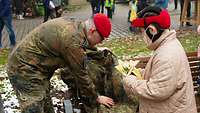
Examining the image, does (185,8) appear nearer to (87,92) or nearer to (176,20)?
(176,20)

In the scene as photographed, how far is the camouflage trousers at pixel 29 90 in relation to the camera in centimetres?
390

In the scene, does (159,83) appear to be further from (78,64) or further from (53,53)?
(53,53)

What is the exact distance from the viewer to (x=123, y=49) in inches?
403

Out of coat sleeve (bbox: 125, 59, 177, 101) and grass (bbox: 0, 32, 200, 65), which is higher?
coat sleeve (bbox: 125, 59, 177, 101)

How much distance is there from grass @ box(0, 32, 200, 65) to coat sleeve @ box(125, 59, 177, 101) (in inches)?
207

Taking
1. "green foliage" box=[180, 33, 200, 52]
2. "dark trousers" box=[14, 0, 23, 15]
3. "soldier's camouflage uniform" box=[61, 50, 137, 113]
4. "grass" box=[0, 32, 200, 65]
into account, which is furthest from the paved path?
"soldier's camouflage uniform" box=[61, 50, 137, 113]

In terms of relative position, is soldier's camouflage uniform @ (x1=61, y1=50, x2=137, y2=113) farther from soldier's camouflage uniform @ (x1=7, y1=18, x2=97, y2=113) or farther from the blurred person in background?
the blurred person in background

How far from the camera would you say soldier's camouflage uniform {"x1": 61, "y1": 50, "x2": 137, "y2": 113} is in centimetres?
435

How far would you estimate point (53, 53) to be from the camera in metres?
3.80

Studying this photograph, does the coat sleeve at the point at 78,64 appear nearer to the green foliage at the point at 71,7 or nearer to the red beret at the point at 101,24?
the red beret at the point at 101,24

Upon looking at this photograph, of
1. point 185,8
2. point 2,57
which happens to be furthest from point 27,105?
point 185,8

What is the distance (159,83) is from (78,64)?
2.44ft

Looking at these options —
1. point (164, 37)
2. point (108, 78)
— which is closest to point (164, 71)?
point (164, 37)

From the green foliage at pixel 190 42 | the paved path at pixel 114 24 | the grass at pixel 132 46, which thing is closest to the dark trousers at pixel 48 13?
the paved path at pixel 114 24
